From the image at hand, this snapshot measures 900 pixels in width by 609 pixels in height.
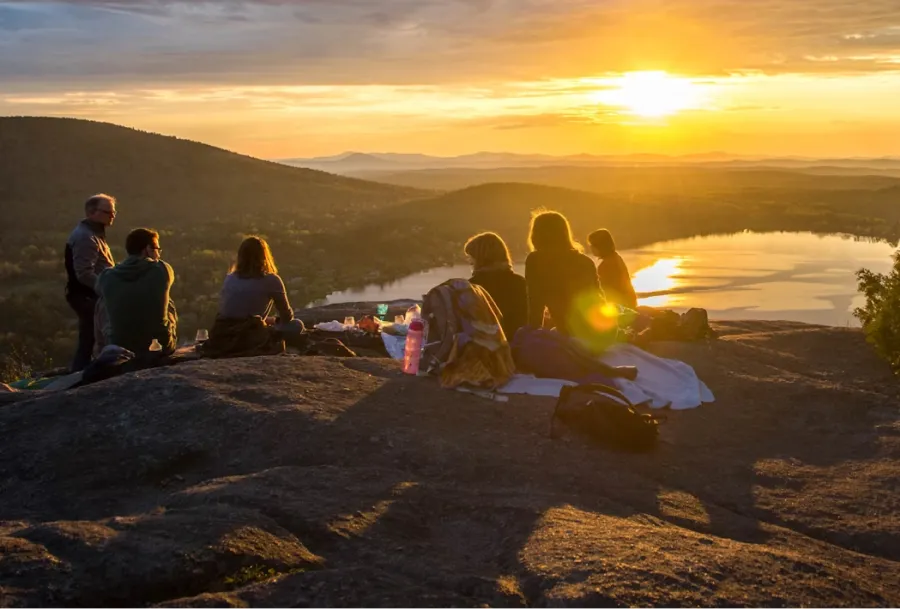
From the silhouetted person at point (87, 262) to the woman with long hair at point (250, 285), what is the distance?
1.79m

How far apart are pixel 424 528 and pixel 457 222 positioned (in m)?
49.4

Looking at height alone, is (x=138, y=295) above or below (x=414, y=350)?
above

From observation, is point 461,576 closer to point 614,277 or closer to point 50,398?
point 50,398

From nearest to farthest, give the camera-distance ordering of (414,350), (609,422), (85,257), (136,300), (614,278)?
1. (609,422)
2. (414,350)
3. (136,300)
4. (85,257)
5. (614,278)

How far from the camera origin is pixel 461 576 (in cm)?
458

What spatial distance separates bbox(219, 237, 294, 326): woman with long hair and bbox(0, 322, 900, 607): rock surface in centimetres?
92

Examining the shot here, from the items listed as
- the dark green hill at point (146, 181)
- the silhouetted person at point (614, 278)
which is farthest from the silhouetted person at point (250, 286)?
the dark green hill at point (146, 181)

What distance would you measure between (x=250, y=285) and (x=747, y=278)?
29.4m

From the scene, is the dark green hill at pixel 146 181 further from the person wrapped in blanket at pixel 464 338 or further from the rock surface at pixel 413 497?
the rock surface at pixel 413 497

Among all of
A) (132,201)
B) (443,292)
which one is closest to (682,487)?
(443,292)

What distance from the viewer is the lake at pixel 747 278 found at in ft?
90.7

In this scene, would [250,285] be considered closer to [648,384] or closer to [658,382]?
[648,384]

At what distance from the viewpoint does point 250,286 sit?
9.24 meters

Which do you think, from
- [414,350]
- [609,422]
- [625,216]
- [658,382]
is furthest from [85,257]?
[625,216]
